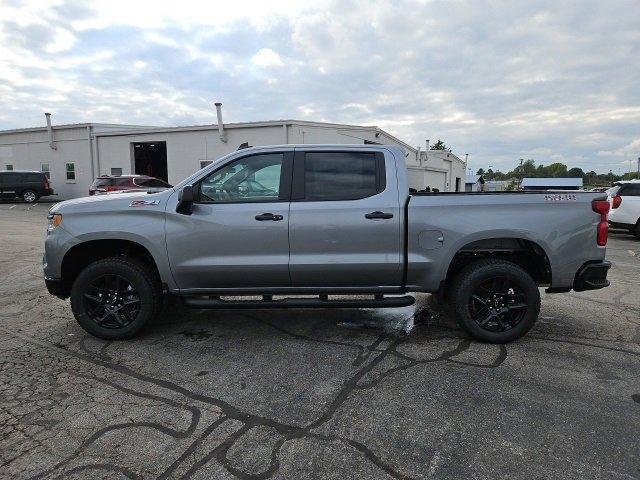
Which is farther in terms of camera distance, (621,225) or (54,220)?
(621,225)

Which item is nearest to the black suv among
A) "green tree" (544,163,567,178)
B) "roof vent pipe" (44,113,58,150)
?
"roof vent pipe" (44,113,58,150)

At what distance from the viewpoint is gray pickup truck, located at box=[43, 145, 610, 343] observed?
4.32 metres

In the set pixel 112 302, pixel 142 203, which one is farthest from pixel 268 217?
pixel 112 302

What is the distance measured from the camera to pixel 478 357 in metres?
4.20

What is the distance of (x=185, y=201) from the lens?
4230 mm

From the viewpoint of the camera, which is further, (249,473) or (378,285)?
(378,285)

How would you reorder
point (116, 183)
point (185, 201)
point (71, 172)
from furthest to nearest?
point (71, 172) → point (116, 183) → point (185, 201)

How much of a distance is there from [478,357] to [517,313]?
0.69 meters

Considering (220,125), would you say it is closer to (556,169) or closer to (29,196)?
(29,196)

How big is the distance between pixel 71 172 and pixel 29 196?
2805mm

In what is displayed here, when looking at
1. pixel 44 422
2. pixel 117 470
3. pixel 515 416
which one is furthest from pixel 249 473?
pixel 515 416

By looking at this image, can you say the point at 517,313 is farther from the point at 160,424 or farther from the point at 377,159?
the point at 160,424

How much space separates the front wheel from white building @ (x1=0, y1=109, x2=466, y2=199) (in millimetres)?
15137

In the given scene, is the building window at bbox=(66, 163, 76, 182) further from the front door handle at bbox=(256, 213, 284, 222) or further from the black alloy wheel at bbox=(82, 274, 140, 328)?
the front door handle at bbox=(256, 213, 284, 222)
